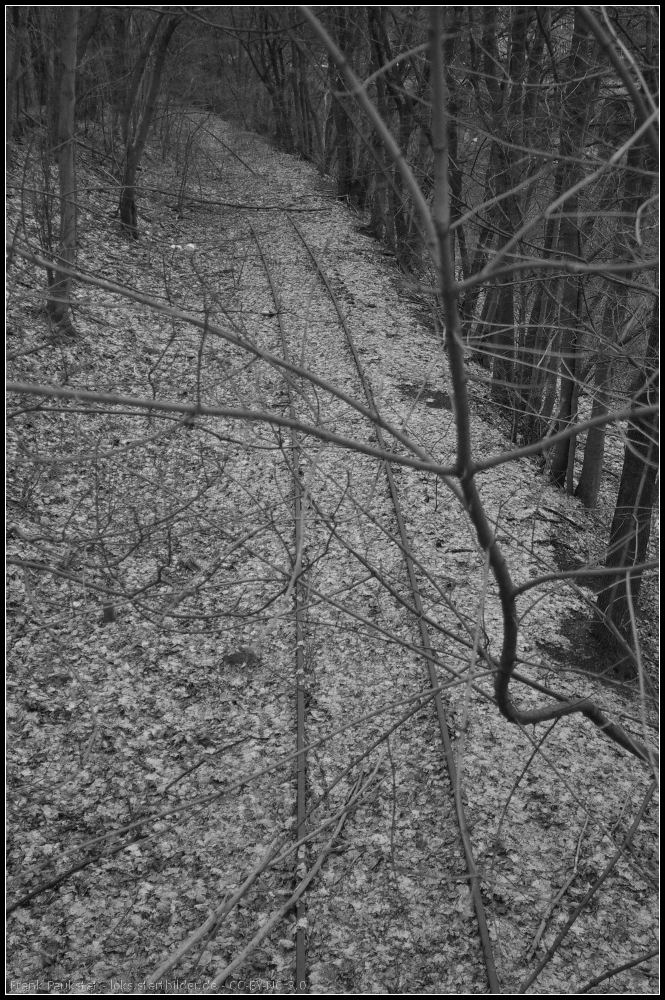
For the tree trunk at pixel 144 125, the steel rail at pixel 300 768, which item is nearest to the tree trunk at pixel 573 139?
the steel rail at pixel 300 768

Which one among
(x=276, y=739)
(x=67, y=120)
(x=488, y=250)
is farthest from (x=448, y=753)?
(x=67, y=120)

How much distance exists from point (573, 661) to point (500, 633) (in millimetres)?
706

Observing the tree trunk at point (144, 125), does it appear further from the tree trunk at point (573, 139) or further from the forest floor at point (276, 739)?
the tree trunk at point (573, 139)

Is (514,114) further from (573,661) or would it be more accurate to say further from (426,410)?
(573,661)

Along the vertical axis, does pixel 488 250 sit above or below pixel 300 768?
above

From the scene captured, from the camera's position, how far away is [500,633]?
21.6 ft

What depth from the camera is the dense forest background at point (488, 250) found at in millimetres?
2184

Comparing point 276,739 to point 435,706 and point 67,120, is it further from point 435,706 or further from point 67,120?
point 67,120

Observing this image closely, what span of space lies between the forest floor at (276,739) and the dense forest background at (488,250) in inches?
8.8

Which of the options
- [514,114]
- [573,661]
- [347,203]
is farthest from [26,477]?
[347,203]

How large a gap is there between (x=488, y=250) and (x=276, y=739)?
13.7ft

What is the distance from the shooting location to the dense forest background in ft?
7.16

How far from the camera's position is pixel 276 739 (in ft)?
17.9

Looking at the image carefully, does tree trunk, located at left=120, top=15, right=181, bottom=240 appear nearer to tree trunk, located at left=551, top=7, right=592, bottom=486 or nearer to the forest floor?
the forest floor
